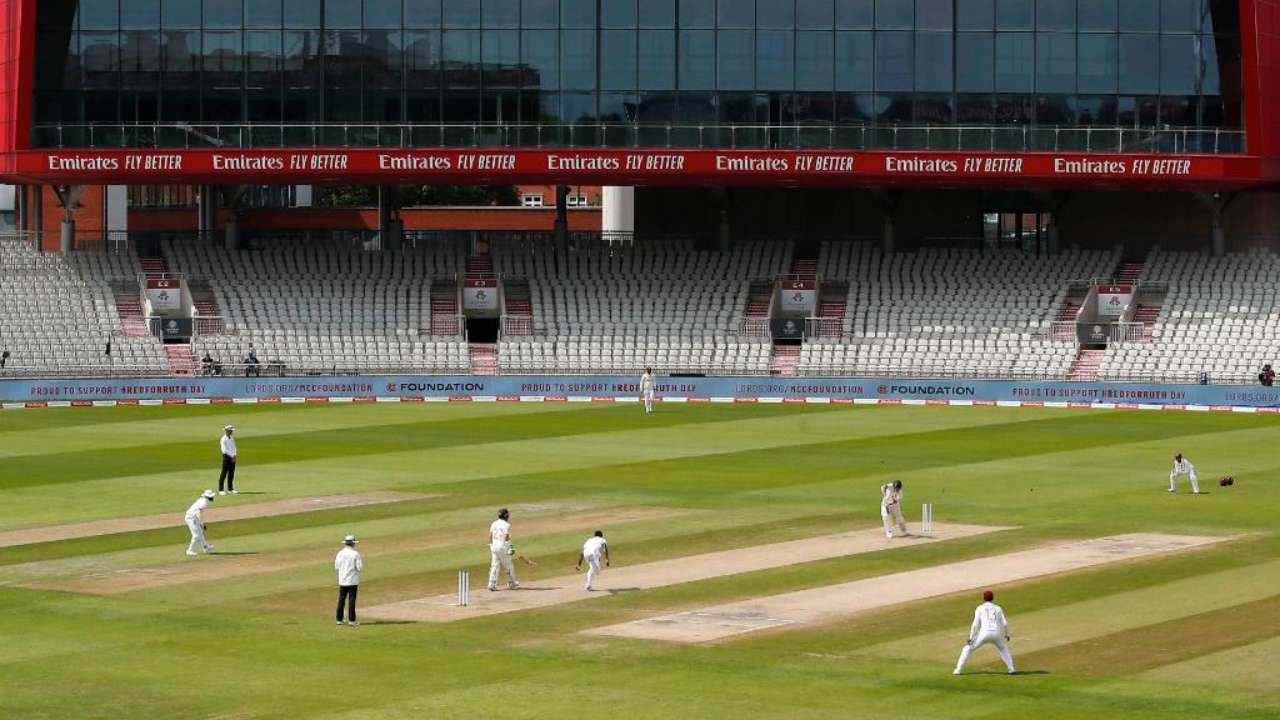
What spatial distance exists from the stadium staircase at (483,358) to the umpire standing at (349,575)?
46341mm

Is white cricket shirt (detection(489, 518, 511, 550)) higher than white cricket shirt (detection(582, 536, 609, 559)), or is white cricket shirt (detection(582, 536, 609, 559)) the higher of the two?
white cricket shirt (detection(489, 518, 511, 550))

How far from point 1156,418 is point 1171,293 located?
46.1ft

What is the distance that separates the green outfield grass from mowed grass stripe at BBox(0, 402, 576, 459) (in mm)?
321

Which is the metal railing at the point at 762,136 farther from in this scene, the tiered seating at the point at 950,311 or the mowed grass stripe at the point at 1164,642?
the mowed grass stripe at the point at 1164,642

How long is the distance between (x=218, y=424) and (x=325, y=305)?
53.8 ft

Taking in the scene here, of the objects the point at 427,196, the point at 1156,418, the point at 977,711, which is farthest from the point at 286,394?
the point at 427,196

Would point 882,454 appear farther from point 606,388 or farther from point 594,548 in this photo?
point 594,548

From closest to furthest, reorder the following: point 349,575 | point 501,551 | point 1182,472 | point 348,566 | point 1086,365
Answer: point 348,566 → point 349,575 → point 501,551 → point 1182,472 → point 1086,365

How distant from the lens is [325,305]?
265ft

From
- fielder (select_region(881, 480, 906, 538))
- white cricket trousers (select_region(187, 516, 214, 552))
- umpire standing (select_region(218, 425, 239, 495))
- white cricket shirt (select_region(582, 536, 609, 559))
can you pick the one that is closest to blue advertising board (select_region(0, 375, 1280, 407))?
umpire standing (select_region(218, 425, 239, 495))

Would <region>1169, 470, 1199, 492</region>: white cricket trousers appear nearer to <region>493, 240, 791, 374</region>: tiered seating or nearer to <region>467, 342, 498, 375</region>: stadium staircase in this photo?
<region>493, 240, 791, 374</region>: tiered seating

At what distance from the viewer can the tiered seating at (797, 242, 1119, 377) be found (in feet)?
252

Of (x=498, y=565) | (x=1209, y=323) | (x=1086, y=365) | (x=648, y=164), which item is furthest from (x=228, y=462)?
(x=1209, y=323)

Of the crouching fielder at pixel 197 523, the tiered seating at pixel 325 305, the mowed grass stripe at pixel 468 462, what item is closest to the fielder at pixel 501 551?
→ the crouching fielder at pixel 197 523
